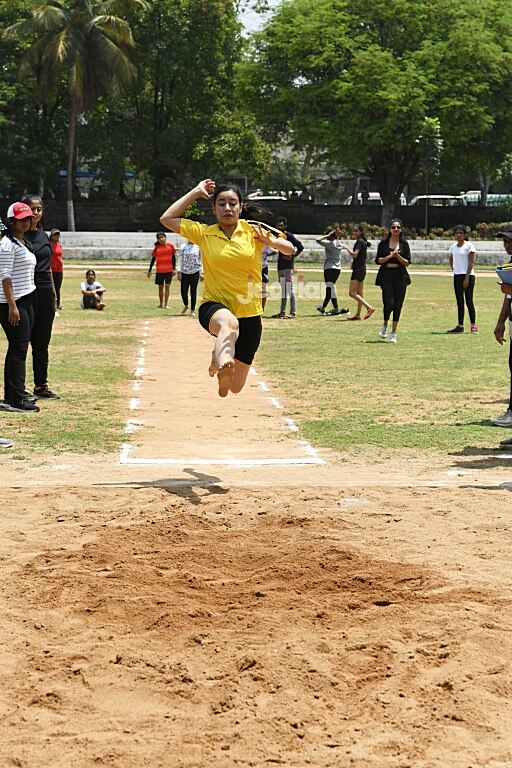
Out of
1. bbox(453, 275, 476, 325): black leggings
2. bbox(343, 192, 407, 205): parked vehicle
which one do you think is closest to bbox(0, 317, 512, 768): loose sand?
bbox(453, 275, 476, 325): black leggings

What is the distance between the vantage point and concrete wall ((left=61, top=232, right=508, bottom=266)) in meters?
46.4

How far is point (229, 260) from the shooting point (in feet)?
25.9

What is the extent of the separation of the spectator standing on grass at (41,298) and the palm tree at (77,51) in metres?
42.6

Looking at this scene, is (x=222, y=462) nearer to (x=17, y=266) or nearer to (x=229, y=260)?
(x=229, y=260)

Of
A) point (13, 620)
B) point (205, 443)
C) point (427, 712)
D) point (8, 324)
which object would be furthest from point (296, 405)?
point (427, 712)

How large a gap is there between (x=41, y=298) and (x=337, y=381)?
13.9 feet

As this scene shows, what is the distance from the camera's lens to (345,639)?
4.97 m

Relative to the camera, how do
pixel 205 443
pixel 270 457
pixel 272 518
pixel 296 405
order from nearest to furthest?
pixel 272 518 → pixel 270 457 → pixel 205 443 → pixel 296 405

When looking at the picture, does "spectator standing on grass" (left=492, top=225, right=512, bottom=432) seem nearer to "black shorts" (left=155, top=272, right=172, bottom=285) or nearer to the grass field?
the grass field

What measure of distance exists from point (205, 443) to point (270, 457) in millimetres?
861

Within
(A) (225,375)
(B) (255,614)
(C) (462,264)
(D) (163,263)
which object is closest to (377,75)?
(D) (163,263)

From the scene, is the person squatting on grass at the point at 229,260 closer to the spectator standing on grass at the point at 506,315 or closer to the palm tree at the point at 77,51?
the spectator standing on grass at the point at 506,315

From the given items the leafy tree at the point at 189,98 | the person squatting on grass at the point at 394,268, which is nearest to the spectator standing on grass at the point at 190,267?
the person squatting on grass at the point at 394,268

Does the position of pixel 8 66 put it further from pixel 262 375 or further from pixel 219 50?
pixel 262 375
